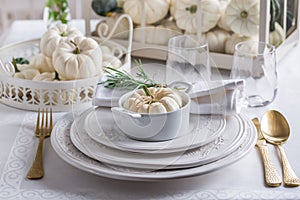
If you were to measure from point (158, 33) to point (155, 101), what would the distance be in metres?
0.44

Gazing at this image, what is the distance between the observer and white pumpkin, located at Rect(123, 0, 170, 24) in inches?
56.4

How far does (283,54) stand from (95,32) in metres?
0.53

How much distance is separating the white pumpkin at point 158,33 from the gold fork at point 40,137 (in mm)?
301

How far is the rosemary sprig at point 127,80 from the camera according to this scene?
3.24 feet

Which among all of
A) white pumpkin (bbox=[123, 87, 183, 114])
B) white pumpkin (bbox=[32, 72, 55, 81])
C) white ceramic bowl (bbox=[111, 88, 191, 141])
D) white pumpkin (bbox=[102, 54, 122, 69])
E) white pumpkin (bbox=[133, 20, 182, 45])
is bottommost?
white ceramic bowl (bbox=[111, 88, 191, 141])

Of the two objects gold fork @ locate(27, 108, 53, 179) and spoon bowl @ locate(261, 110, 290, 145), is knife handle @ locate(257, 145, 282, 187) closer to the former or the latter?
spoon bowl @ locate(261, 110, 290, 145)

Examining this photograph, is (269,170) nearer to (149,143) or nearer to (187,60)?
(149,143)

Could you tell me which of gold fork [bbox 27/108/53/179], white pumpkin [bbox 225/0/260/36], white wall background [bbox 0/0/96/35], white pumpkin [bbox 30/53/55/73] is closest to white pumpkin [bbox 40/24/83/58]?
white pumpkin [bbox 30/53/55/73]

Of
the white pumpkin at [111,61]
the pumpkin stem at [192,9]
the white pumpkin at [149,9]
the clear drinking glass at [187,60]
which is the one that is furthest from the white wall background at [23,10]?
the clear drinking glass at [187,60]

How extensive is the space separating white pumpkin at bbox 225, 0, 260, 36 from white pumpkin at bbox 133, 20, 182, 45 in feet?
0.45

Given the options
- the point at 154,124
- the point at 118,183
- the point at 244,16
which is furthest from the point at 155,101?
the point at 244,16

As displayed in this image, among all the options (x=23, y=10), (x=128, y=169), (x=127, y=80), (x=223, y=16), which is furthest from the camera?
(x=23, y=10)

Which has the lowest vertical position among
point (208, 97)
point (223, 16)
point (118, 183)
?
point (118, 183)

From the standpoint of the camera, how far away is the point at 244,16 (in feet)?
4.39
